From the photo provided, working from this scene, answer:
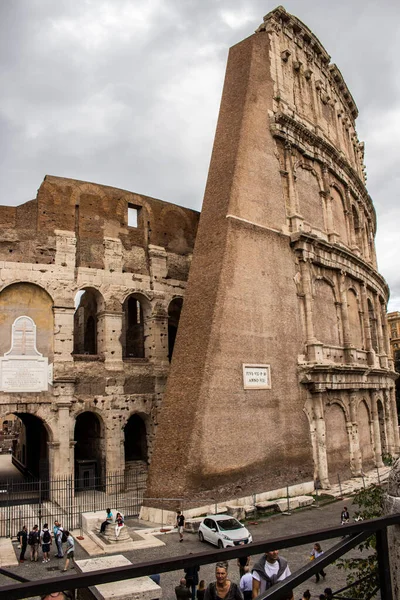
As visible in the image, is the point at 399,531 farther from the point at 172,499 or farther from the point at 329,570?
the point at 172,499

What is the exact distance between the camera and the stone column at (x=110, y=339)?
23156mm

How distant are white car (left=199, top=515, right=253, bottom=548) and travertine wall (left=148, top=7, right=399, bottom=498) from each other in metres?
2.12

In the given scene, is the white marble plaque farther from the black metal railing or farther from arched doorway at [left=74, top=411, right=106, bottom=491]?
the black metal railing

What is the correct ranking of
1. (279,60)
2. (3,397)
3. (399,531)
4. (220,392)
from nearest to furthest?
(399,531), (220,392), (3,397), (279,60)

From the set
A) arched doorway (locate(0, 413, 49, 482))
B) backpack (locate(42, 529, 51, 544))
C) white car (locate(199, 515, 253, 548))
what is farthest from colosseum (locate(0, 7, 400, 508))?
backpack (locate(42, 529, 51, 544))

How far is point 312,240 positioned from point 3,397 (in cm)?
1540

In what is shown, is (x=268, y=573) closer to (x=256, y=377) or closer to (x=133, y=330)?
(x=256, y=377)

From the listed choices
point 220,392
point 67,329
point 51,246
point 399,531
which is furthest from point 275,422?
point 399,531

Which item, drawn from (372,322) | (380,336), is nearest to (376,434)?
(380,336)

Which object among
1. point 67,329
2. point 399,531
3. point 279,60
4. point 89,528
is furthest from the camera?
point 279,60

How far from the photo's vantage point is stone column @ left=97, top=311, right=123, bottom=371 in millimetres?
23156

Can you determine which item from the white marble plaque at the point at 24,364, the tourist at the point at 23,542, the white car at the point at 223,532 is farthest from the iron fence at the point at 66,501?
the white car at the point at 223,532

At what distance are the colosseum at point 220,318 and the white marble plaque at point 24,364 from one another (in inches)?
2.3

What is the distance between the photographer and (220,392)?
18641 millimetres
